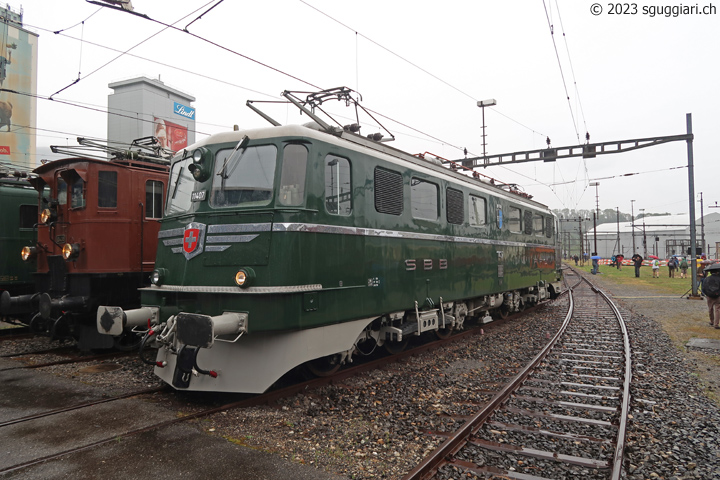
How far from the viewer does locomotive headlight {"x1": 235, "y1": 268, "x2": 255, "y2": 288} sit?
5289mm

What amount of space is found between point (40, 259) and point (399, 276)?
24.7ft

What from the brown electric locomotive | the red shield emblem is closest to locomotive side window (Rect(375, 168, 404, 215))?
the red shield emblem

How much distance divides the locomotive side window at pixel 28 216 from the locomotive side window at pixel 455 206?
9642 millimetres

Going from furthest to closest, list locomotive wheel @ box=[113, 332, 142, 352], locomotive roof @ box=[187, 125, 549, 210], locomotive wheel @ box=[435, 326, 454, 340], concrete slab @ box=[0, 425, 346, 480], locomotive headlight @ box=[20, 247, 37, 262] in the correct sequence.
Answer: locomotive wheel @ box=[435, 326, 454, 340], locomotive headlight @ box=[20, 247, 37, 262], locomotive wheel @ box=[113, 332, 142, 352], locomotive roof @ box=[187, 125, 549, 210], concrete slab @ box=[0, 425, 346, 480]

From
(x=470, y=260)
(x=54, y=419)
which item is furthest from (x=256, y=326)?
(x=470, y=260)

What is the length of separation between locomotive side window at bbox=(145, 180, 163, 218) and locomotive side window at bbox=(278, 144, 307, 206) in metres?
4.64

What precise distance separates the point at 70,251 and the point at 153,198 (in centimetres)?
174

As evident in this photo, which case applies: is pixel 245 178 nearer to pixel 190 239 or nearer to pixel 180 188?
pixel 190 239

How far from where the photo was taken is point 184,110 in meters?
62.6

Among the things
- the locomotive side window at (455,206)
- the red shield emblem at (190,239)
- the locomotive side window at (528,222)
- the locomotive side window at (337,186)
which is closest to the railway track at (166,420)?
the red shield emblem at (190,239)

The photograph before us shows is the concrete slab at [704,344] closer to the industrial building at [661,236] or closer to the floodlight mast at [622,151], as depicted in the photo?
the floodlight mast at [622,151]

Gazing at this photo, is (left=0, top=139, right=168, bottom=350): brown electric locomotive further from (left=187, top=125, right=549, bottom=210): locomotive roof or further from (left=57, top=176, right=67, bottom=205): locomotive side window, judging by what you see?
(left=187, top=125, right=549, bottom=210): locomotive roof

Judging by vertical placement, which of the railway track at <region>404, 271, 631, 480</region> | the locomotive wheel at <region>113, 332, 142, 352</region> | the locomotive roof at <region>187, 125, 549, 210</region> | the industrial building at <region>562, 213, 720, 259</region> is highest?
the industrial building at <region>562, 213, 720, 259</region>

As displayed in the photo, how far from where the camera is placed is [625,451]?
4.46 meters
